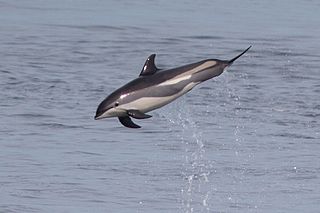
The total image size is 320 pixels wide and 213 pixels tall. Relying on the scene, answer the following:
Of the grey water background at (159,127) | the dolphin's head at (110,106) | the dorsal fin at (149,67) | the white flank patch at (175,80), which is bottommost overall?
the grey water background at (159,127)

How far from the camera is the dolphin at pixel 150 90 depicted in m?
10.0

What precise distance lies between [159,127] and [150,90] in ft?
21.2

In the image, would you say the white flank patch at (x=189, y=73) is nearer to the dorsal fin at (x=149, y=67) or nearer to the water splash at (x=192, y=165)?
the dorsal fin at (x=149, y=67)

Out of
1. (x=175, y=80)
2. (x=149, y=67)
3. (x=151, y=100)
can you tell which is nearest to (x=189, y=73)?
(x=175, y=80)

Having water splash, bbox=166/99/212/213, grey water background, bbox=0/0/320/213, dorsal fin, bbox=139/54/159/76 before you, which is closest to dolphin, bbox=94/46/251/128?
dorsal fin, bbox=139/54/159/76

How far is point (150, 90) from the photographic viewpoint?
10086 mm

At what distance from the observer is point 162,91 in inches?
399

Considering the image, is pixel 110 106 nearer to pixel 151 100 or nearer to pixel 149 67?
pixel 151 100

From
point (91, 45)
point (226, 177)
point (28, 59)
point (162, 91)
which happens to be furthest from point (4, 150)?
point (91, 45)

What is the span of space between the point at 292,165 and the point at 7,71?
23.0 feet

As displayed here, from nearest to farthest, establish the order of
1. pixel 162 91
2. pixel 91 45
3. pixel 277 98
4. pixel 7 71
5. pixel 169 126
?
pixel 162 91, pixel 169 126, pixel 277 98, pixel 7 71, pixel 91 45

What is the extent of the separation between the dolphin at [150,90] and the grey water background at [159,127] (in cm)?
232

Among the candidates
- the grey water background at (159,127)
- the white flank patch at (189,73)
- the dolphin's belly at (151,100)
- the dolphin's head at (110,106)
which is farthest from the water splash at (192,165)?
the dolphin's head at (110,106)

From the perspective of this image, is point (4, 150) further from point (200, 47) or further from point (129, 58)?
point (200, 47)
